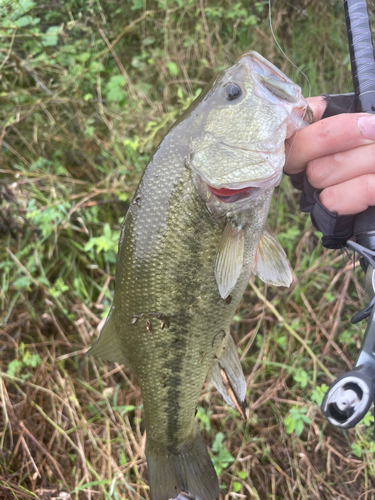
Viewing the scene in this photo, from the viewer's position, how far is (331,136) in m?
1.26

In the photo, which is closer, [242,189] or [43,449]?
[242,189]

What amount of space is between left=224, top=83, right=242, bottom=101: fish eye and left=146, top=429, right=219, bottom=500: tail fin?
5.31 feet

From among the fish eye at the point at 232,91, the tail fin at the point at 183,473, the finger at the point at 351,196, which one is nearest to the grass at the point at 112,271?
the tail fin at the point at 183,473

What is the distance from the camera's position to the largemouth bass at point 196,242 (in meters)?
1.27

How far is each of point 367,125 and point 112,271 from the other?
1953 mm

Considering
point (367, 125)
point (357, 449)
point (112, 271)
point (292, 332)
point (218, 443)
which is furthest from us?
point (112, 271)

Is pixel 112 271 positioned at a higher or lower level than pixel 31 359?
higher

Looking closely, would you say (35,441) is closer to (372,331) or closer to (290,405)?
(290,405)

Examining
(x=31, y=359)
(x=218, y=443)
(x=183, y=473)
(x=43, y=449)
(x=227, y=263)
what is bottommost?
(x=218, y=443)

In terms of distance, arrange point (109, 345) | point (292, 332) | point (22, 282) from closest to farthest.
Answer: point (109, 345) < point (292, 332) < point (22, 282)

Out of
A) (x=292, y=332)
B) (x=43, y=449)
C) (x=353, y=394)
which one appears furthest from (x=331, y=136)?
(x=43, y=449)

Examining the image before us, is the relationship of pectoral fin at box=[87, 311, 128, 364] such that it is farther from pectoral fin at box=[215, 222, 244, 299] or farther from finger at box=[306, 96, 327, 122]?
finger at box=[306, 96, 327, 122]

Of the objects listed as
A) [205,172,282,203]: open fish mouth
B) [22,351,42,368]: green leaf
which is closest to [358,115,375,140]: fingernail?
[205,172,282,203]: open fish mouth

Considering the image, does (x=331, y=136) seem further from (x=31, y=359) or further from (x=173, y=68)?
(x=31, y=359)
